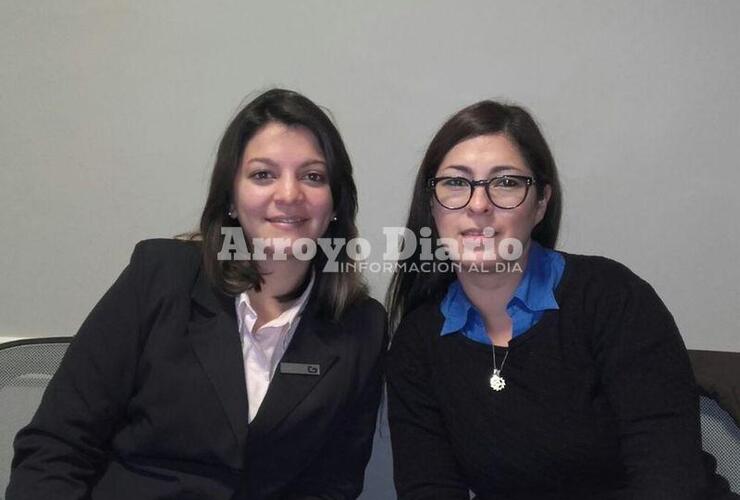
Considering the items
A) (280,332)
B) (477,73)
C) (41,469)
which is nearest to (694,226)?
(477,73)

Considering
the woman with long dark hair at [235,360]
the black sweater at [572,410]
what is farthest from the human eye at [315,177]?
the black sweater at [572,410]

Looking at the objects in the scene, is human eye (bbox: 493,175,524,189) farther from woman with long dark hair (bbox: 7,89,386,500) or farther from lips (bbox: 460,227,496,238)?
woman with long dark hair (bbox: 7,89,386,500)

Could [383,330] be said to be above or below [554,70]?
below

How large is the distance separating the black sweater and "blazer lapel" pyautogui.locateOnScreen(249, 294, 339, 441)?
224 millimetres

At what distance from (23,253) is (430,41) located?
136 cm

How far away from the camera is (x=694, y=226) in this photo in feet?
5.56

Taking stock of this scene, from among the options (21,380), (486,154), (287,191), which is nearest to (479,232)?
(486,154)

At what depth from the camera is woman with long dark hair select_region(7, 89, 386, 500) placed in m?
1.16

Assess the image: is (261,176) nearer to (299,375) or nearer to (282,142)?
(282,142)

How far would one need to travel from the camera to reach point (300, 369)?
124cm

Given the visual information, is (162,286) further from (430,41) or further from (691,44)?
(691,44)

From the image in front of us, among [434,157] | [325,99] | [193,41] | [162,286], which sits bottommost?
[162,286]

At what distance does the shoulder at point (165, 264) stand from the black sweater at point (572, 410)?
1.81ft

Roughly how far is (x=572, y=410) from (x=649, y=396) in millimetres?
144
